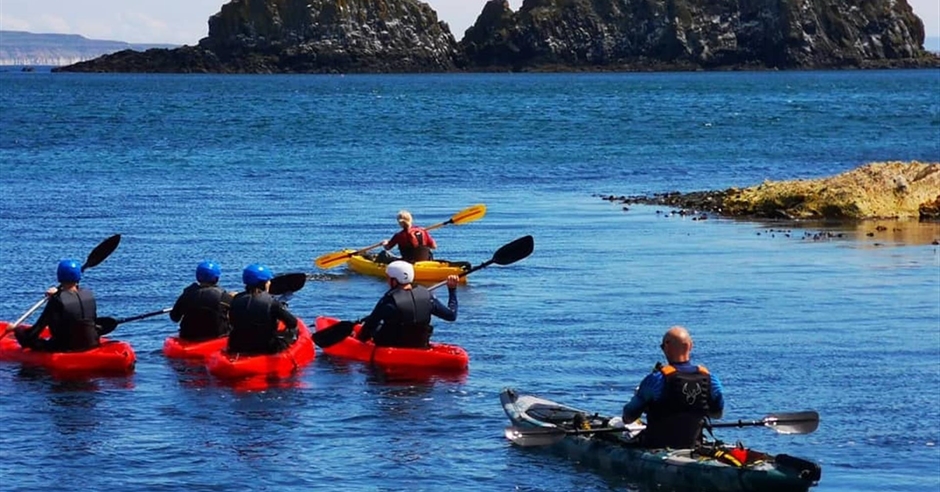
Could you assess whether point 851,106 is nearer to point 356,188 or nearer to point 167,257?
point 356,188

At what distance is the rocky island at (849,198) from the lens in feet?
126

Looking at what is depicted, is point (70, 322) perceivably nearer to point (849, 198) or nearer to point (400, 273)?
point (400, 273)

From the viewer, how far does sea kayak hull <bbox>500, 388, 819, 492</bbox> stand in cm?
1499

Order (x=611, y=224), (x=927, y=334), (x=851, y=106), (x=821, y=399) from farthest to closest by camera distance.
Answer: (x=851, y=106)
(x=611, y=224)
(x=927, y=334)
(x=821, y=399)

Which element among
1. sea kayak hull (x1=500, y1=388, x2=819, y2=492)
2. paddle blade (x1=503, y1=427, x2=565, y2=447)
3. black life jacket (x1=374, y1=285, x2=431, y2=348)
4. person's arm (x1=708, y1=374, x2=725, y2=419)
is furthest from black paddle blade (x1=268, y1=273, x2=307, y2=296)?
person's arm (x1=708, y1=374, x2=725, y2=419)

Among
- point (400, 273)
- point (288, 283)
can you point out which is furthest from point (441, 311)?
point (288, 283)

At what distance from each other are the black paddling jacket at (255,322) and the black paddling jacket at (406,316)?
1.15m

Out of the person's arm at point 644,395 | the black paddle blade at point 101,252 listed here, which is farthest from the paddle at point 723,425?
the black paddle blade at point 101,252

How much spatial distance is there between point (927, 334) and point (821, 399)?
468cm

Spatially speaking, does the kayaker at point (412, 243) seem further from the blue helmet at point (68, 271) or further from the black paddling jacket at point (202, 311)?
the blue helmet at point (68, 271)

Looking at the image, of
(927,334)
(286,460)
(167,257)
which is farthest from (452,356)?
(167,257)

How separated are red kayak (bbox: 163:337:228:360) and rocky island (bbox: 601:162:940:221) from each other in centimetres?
1979

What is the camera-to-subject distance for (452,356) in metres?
21.4

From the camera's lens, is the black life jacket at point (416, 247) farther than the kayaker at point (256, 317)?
Yes
